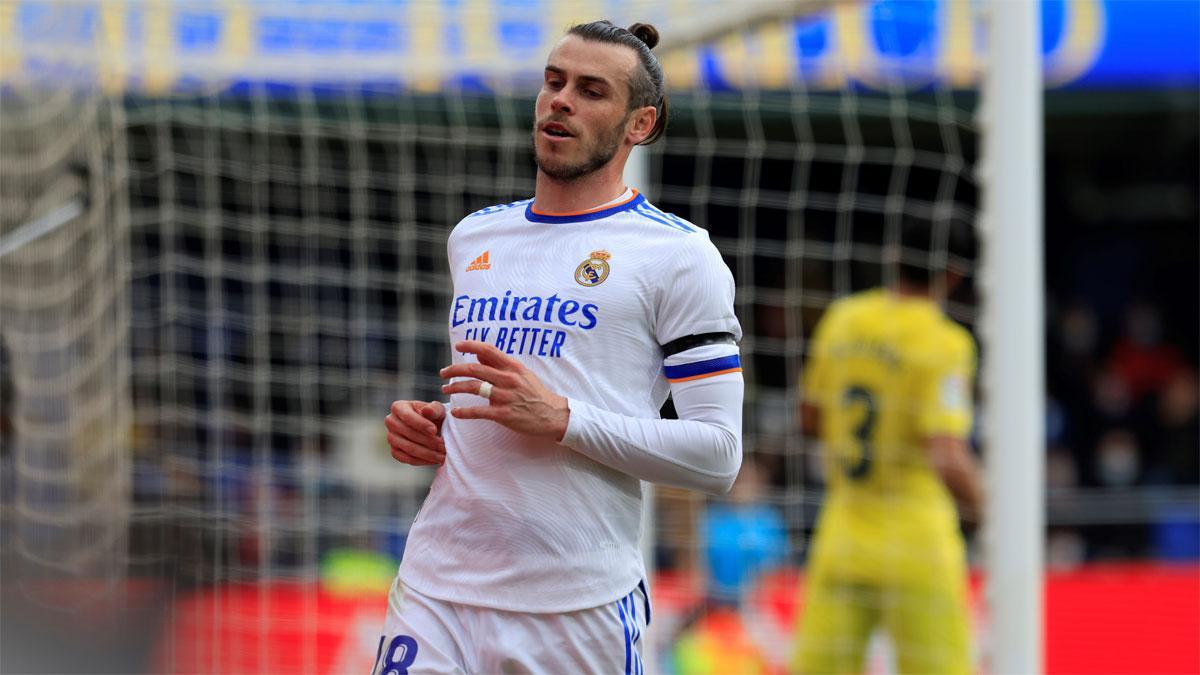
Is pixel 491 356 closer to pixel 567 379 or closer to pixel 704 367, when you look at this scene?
pixel 567 379

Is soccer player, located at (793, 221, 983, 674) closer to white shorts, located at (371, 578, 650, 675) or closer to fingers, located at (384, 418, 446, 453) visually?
white shorts, located at (371, 578, 650, 675)

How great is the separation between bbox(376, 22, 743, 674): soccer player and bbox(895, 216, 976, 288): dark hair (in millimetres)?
2950

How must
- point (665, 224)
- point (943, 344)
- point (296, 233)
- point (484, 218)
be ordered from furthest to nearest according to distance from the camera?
point (296, 233) → point (943, 344) → point (484, 218) → point (665, 224)

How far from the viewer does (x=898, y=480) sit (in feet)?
19.1

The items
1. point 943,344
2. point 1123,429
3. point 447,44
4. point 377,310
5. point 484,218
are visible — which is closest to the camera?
point 484,218

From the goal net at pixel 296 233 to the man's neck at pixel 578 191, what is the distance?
Answer: 1.22 m

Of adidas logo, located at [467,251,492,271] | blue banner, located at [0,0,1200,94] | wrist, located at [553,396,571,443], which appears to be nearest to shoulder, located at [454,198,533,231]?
adidas logo, located at [467,251,492,271]

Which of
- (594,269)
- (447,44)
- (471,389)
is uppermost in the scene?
(447,44)

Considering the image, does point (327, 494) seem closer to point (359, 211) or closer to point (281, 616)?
point (281, 616)

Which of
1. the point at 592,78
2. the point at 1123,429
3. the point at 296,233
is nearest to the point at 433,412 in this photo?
the point at 592,78

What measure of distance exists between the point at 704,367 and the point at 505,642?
614mm

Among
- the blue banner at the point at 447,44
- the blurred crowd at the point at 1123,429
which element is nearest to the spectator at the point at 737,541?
the blue banner at the point at 447,44

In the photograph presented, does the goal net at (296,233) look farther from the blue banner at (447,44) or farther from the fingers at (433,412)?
the fingers at (433,412)

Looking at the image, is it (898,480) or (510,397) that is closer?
(510,397)
